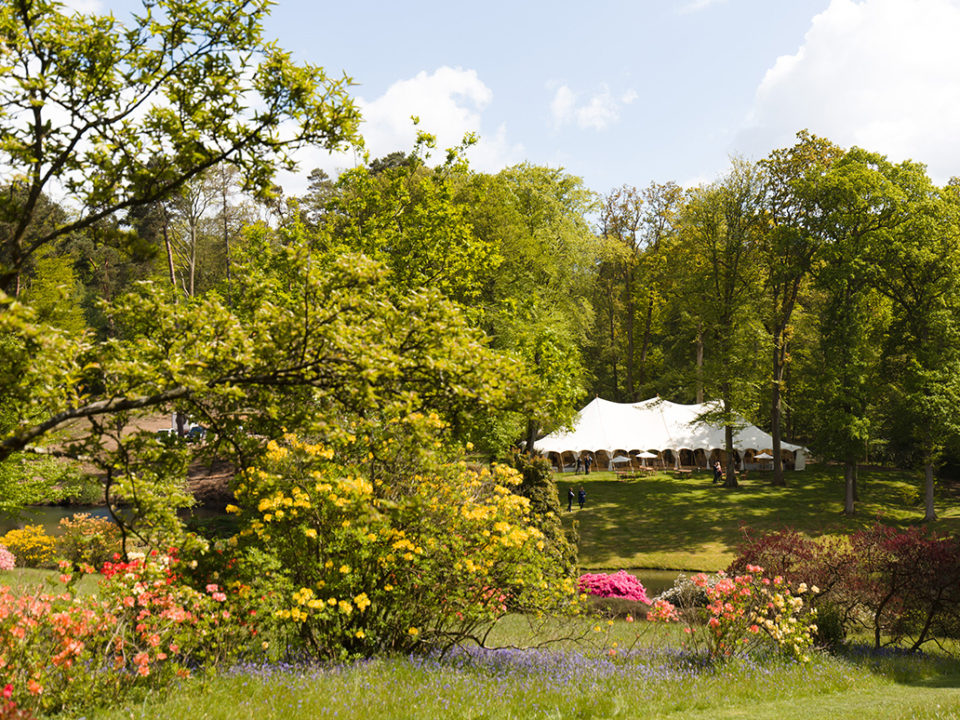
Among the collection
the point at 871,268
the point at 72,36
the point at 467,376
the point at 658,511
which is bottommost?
the point at 658,511

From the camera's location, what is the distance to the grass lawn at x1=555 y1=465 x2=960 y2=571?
86.3 ft

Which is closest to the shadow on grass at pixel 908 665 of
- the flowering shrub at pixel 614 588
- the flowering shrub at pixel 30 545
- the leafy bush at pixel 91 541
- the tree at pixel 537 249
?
the flowering shrub at pixel 614 588

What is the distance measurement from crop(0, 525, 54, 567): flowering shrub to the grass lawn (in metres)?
17.1

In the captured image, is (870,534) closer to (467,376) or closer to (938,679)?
(938,679)

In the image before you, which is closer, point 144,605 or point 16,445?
point 16,445

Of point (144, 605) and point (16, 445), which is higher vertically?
point (16, 445)

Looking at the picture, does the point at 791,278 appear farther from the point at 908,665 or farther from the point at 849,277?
the point at 908,665

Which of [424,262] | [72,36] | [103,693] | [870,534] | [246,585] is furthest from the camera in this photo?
[424,262]

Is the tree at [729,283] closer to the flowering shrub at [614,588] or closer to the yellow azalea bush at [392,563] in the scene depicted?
the flowering shrub at [614,588]

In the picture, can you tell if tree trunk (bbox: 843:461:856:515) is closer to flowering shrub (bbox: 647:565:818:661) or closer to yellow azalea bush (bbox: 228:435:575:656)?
flowering shrub (bbox: 647:565:818:661)

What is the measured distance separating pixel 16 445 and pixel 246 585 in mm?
3775

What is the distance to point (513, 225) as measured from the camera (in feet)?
94.6

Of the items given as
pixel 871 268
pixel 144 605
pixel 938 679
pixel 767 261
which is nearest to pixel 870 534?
pixel 938 679

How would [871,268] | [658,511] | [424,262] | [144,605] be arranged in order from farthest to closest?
[658,511] → [871,268] → [424,262] → [144,605]
